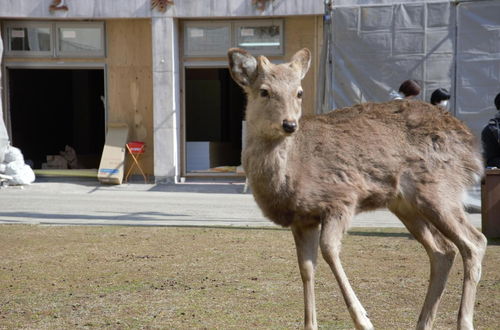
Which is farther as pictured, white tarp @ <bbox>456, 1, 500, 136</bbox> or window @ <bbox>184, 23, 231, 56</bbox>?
window @ <bbox>184, 23, 231, 56</bbox>

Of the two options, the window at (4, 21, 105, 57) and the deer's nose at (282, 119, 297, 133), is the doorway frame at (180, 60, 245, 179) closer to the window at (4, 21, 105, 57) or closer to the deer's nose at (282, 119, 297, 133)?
the window at (4, 21, 105, 57)

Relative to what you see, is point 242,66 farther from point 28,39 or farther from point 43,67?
point 28,39

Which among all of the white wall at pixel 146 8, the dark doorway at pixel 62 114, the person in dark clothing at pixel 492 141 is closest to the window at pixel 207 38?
the white wall at pixel 146 8

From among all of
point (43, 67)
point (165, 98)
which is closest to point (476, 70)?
point (165, 98)

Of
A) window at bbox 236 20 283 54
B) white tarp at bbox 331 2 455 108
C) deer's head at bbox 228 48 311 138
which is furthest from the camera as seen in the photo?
window at bbox 236 20 283 54

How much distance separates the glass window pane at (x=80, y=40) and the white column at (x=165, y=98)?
1.48 metres

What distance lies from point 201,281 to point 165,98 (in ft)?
31.3

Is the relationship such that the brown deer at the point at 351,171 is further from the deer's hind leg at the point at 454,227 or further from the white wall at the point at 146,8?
the white wall at the point at 146,8

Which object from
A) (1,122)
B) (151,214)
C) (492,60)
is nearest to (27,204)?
(151,214)

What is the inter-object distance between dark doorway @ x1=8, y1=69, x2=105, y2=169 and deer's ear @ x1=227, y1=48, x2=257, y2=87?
1642cm

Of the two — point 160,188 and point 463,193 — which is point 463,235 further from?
point 160,188

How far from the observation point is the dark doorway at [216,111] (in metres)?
21.9

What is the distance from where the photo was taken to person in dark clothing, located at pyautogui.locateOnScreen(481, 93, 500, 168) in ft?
31.9

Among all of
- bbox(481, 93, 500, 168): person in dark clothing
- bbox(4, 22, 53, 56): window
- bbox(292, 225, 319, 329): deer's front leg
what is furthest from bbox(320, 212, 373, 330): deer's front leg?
bbox(4, 22, 53, 56): window
